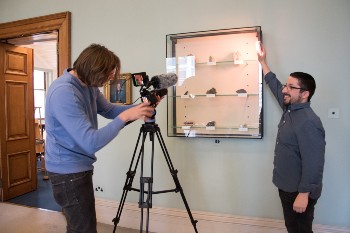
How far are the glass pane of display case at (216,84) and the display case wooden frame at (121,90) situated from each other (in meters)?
0.45

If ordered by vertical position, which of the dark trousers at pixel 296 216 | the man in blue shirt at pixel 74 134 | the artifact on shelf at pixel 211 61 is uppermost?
the artifact on shelf at pixel 211 61

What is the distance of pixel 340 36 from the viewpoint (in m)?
2.04

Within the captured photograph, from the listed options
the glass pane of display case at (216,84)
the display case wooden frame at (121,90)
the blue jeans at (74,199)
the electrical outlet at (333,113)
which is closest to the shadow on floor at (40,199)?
the display case wooden frame at (121,90)

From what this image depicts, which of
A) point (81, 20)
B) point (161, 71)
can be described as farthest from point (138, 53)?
point (81, 20)

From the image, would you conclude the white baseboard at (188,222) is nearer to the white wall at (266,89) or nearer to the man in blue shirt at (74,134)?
the white wall at (266,89)

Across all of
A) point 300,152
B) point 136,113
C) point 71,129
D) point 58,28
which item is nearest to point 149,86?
point 136,113

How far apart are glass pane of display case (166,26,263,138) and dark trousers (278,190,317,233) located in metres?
0.67

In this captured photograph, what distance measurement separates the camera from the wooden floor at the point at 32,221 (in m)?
2.73

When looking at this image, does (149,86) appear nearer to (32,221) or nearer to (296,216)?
(296,216)

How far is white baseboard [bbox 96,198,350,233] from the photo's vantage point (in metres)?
2.25

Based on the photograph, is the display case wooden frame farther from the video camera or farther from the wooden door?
the wooden door

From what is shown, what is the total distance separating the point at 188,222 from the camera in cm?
252

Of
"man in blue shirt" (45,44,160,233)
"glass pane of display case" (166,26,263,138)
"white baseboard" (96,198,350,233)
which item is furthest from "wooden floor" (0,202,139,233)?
"man in blue shirt" (45,44,160,233)

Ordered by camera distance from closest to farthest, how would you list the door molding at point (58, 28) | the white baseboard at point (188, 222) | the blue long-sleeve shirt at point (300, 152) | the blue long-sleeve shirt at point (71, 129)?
the blue long-sleeve shirt at point (71, 129)
the blue long-sleeve shirt at point (300, 152)
the white baseboard at point (188, 222)
the door molding at point (58, 28)
